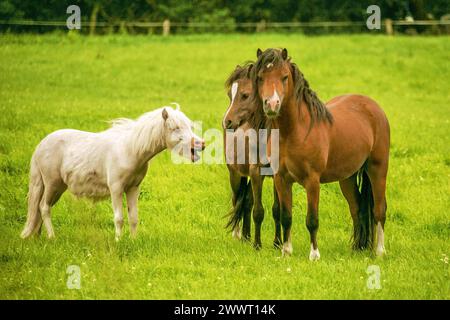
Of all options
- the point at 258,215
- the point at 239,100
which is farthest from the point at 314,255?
the point at 239,100

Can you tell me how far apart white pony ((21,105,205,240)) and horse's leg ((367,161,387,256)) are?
87.5 inches

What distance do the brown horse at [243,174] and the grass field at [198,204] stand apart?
31 centimetres

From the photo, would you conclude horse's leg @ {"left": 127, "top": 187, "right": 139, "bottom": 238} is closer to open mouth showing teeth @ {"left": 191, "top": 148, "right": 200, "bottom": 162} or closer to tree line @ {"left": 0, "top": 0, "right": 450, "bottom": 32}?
open mouth showing teeth @ {"left": 191, "top": 148, "right": 200, "bottom": 162}

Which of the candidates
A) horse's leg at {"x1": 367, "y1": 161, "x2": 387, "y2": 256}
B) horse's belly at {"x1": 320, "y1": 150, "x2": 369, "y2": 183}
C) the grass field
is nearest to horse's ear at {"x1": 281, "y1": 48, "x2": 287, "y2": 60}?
horse's belly at {"x1": 320, "y1": 150, "x2": 369, "y2": 183}

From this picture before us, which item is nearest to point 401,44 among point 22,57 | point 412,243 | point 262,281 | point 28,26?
point 22,57

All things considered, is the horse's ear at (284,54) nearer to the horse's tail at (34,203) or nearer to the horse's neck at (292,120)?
the horse's neck at (292,120)

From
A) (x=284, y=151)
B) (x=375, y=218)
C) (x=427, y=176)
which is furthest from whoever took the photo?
(x=427, y=176)

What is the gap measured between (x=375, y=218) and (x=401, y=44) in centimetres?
1943

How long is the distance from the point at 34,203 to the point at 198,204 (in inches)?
119

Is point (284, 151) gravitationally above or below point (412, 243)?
above

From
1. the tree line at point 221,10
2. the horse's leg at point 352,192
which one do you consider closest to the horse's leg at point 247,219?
the horse's leg at point 352,192

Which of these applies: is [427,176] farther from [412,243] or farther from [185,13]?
[185,13]
